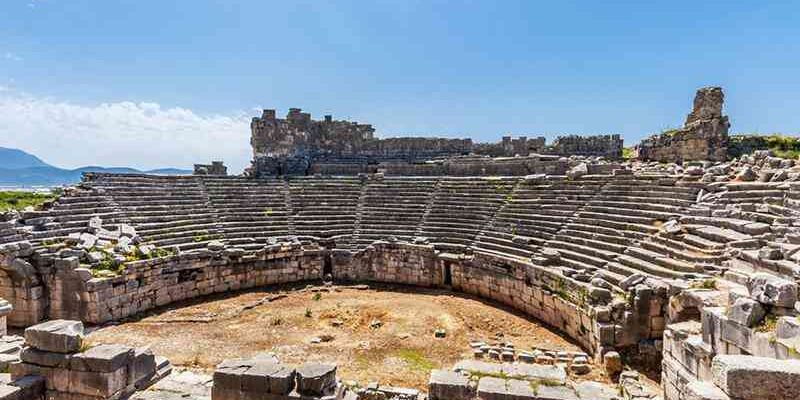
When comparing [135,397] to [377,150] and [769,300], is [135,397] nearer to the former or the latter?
[769,300]

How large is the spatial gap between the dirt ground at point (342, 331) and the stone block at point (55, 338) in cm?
327

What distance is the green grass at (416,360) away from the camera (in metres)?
10.1

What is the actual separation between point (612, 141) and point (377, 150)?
43.6ft

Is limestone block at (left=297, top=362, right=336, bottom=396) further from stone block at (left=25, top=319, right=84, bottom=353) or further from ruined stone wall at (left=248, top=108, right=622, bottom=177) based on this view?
ruined stone wall at (left=248, top=108, right=622, bottom=177)

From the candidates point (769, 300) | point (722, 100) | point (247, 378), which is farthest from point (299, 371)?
point (722, 100)

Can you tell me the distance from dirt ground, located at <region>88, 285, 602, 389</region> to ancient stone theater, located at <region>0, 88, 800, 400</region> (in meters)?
0.08

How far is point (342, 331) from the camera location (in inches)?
488

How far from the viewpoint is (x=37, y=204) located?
15.8 meters

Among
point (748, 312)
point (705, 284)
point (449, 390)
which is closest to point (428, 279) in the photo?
point (705, 284)

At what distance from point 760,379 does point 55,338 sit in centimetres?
1013

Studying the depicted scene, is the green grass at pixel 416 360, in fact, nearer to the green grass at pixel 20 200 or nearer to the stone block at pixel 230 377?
the stone block at pixel 230 377

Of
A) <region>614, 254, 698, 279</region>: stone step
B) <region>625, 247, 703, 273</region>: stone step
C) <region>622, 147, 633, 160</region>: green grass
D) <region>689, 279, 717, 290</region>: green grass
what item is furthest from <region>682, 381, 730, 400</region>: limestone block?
<region>622, 147, 633, 160</region>: green grass

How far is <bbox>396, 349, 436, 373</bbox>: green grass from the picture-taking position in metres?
10.1

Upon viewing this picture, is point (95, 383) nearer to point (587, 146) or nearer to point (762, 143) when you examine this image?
point (587, 146)
